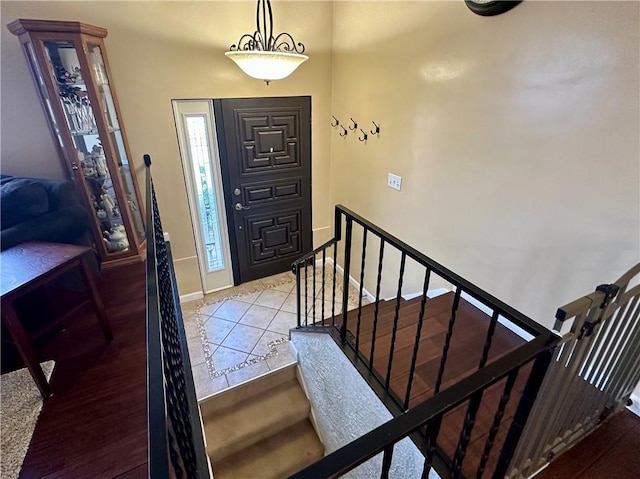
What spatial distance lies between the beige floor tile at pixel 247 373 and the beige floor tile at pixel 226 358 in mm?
114

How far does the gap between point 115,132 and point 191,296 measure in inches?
79.8

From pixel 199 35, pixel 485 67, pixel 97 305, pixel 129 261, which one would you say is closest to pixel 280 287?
pixel 129 261

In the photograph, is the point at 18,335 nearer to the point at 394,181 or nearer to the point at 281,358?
the point at 281,358

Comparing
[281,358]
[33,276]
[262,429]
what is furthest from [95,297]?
[281,358]

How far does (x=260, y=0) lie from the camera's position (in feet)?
10.5

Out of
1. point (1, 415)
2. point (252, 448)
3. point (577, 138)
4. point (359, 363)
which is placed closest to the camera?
point (1, 415)

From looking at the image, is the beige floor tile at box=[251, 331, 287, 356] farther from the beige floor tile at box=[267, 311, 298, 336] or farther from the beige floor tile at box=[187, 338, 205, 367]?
the beige floor tile at box=[187, 338, 205, 367]

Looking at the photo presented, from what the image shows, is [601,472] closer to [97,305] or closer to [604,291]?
[604,291]

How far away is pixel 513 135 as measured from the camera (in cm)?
217

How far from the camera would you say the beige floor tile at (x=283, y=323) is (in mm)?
3712

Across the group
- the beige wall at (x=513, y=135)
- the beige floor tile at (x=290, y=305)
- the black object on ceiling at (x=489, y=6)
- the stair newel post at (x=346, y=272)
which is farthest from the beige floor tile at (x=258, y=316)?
the black object on ceiling at (x=489, y=6)

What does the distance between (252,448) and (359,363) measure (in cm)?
133

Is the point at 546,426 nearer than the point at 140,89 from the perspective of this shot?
Yes

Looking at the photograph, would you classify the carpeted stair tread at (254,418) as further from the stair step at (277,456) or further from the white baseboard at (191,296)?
the white baseboard at (191,296)
